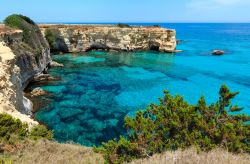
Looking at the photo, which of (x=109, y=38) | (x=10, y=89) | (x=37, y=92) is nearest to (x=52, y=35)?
(x=109, y=38)

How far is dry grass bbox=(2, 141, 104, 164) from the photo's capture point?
10227 mm

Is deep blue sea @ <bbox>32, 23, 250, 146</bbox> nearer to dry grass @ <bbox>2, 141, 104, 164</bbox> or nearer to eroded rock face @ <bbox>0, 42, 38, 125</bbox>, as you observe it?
eroded rock face @ <bbox>0, 42, 38, 125</bbox>

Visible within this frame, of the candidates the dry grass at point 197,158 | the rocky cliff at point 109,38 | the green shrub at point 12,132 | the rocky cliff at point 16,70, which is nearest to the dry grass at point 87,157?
the dry grass at point 197,158

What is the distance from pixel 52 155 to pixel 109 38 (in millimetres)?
62481

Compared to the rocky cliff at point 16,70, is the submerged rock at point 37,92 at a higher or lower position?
lower

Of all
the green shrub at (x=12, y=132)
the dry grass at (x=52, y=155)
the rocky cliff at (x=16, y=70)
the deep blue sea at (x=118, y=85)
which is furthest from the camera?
the deep blue sea at (x=118, y=85)

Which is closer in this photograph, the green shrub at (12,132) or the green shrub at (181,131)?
the green shrub at (181,131)

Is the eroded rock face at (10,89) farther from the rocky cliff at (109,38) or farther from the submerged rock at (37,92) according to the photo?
the rocky cliff at (109,38)

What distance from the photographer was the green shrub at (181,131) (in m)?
10.9

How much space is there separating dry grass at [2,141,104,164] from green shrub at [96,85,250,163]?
63cm

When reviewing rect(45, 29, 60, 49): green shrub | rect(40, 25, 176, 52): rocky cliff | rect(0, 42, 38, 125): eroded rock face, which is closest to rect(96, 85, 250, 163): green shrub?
rect(0, 42, 38, 125): eroded rock face

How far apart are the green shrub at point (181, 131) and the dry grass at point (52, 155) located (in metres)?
0.63

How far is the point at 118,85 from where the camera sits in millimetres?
38000

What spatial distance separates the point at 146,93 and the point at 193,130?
23.0 meters
